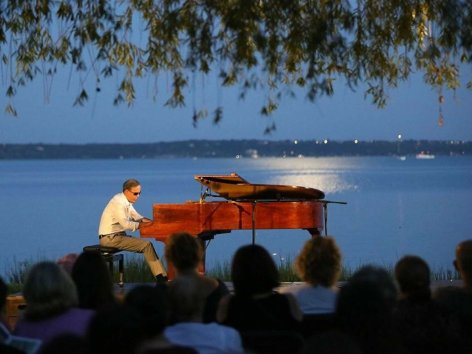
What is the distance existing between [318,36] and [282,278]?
538 cm

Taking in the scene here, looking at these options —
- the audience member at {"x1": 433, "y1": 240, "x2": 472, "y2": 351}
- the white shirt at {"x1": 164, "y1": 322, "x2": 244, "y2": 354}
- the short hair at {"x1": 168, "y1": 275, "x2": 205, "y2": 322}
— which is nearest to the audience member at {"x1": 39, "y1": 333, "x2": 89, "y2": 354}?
the white shirt at {"x1": 164, "y1": 322, "x2": 244, "y2": 354}

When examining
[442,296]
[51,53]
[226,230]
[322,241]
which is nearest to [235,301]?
[322,241]

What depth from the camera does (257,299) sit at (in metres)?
4.95

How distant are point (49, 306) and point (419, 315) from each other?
1631mm

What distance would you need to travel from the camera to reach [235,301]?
16.3 ft

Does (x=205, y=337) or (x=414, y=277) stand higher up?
(x=414, y=277)

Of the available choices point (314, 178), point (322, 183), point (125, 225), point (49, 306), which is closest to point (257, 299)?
point (49, 306)

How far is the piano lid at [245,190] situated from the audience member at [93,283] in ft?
16.2

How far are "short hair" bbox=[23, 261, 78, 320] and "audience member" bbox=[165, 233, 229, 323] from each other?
1335 mm

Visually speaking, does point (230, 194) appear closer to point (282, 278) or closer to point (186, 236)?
point (282, 278)

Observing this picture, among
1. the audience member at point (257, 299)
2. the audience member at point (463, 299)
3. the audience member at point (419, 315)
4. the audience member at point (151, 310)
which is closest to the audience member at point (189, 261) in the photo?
the audience member at point (257, 299)

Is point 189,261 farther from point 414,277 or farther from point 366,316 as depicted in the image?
point 366,316

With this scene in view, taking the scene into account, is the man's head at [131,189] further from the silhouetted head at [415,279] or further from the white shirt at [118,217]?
the silhouetted head at [415,279]

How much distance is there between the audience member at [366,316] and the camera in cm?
382
